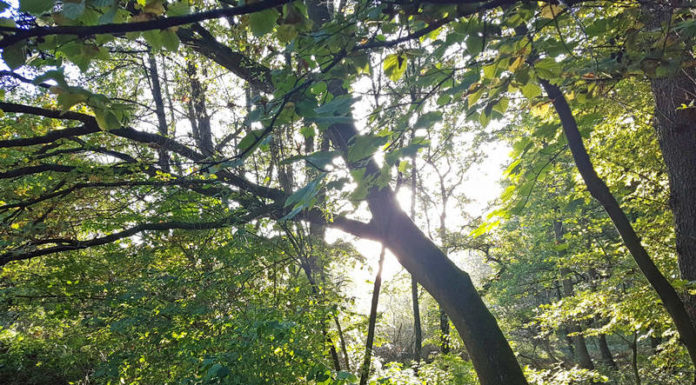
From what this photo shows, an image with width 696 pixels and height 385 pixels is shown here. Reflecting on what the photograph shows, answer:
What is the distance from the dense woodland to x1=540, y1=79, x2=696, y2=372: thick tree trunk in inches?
0.4

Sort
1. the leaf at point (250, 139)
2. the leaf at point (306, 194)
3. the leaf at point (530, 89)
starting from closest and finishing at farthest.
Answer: the leaf at point (306, 194)
the leaf at point (250, 139)
the leaf at point (530, 89)

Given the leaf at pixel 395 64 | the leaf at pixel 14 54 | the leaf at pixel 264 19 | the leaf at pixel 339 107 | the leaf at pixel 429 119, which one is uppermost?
the leaf at pixel 395 64

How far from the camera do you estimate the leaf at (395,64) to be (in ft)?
3.51

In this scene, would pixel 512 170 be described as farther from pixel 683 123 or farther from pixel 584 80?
pixel 683 123

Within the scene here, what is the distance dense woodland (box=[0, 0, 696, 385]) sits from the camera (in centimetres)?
93

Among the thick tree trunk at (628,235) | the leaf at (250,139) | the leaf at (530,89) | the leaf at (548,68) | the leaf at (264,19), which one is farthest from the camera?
the thick tree trunk at (628,235)

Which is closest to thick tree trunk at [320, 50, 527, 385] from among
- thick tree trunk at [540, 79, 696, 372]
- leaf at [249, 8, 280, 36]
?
thick tree trunk at [540, 79, 696, 372]

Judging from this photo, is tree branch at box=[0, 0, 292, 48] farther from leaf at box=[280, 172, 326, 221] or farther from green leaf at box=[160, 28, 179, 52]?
leaf at box=[280, 172, 326, 221]

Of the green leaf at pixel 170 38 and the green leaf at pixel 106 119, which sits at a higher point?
the green leaf at pixel 170 38

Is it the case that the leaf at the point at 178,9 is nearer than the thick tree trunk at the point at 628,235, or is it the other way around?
the leaf at the point at 178,9

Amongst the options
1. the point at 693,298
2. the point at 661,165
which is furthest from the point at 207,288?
the point at 661,165

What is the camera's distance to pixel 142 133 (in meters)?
3.84

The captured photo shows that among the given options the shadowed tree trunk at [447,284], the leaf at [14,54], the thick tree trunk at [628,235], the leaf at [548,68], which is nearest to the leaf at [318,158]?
the leaf at [14,54]

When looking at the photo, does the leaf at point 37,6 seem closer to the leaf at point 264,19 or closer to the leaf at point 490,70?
the leaf at point 264,19
